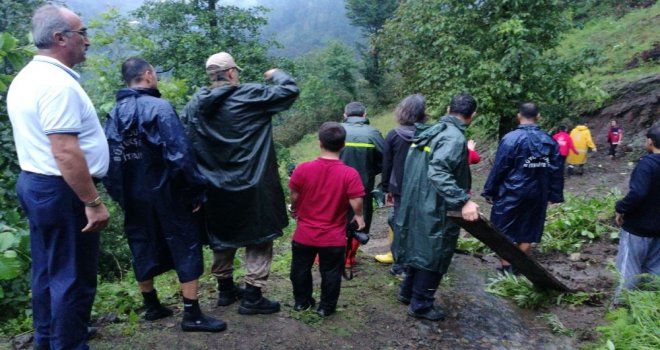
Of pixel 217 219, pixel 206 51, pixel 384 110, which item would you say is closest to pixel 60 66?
pixel 217 219

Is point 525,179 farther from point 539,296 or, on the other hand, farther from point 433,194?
point 433,194

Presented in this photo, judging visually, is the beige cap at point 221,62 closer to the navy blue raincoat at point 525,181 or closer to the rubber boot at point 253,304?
the rubber boot at point 253,304

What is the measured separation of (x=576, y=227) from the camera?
7.02 meters

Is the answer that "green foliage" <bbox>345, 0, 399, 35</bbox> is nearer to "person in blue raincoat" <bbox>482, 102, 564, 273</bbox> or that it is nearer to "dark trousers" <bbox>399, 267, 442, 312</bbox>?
"person in blue raincoat" <bbox>482, 102, 564, 273</bbox>

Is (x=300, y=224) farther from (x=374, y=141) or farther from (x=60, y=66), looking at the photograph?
(x=60, y=66)

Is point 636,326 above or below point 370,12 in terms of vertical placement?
below

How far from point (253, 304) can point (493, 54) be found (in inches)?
339

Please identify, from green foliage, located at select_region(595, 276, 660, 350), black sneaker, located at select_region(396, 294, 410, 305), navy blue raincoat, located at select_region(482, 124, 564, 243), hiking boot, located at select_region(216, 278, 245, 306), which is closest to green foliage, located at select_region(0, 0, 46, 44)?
hiking boot, located at select_region(216, 278, 245, 306)

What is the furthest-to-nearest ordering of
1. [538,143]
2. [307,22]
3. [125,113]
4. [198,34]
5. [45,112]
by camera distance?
[307,22]
[198,34]
[538,143]
[125,113]
[45,112]

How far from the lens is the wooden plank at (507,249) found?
3850mm

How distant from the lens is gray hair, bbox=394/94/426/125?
16.6ft

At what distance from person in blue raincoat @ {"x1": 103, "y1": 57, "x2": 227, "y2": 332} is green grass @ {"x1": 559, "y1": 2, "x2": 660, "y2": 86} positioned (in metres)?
13.8

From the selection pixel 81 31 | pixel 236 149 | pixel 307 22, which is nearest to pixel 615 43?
pixel 236 149

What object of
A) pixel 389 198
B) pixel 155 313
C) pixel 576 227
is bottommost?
pixel 576 227
